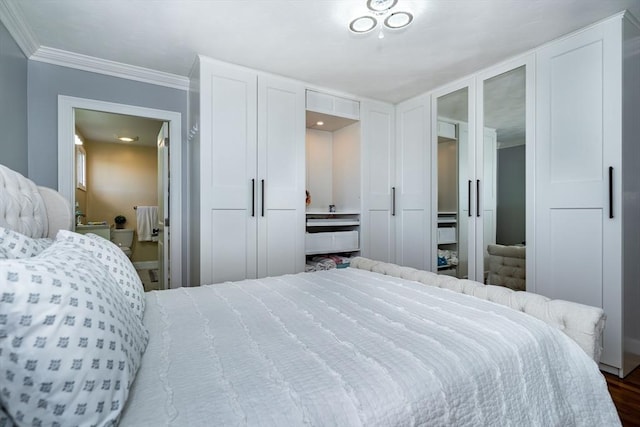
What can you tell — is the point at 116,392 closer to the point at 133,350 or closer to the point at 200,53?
the point at 133,350

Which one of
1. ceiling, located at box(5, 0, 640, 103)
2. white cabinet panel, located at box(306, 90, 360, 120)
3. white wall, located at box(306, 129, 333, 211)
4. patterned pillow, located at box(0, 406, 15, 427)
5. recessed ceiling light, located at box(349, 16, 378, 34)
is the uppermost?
ceiling, located at box(5, 0, 640, 103)

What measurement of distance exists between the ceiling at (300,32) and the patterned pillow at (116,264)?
5.29 feet

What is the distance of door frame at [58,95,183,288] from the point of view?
2.68m

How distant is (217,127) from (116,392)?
2458mm

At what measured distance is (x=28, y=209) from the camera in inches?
57.6

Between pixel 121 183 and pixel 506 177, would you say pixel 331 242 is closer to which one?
pixel 506 177

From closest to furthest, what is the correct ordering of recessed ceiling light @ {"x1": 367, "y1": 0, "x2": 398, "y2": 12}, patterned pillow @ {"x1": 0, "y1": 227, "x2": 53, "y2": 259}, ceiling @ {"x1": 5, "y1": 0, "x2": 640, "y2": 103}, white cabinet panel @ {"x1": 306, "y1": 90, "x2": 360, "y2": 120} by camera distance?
patterned pillow @ {"x1": 0, "y1": 227, "x2": 53, "y2": 259}
recessed ceiling light @ {"x1": 367, "y1": 0, "x2": 398, "y2": 12}
ceiling @ {"x1": 5, "y1": 0, "x2": 640, "y2": 103}
white cabinet panel @ {"x1": 306, "y1": 90, "x2": 360, "y2": 120}

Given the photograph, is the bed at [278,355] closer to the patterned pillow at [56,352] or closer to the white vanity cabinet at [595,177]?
the patterned pillow at [56,352]

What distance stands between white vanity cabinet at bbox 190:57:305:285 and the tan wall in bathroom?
12.4 ft

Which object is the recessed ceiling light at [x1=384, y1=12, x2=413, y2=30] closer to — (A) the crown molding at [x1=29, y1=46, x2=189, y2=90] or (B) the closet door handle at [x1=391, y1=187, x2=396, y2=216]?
(B) the closet door handle at [x1=391, y1=187, x2=396, y2=216]

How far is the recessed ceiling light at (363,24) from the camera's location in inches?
82.0

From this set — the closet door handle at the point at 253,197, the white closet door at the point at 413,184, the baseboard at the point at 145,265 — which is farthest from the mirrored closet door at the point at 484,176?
the baseboard at the point at 145,265

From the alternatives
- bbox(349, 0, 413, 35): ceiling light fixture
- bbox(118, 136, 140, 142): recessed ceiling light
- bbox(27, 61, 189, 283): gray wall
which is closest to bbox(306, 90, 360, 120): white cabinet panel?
bbox(349, 0, 413, 35): ceiling light fixture

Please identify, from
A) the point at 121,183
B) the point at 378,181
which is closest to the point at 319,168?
the point at 378,181
